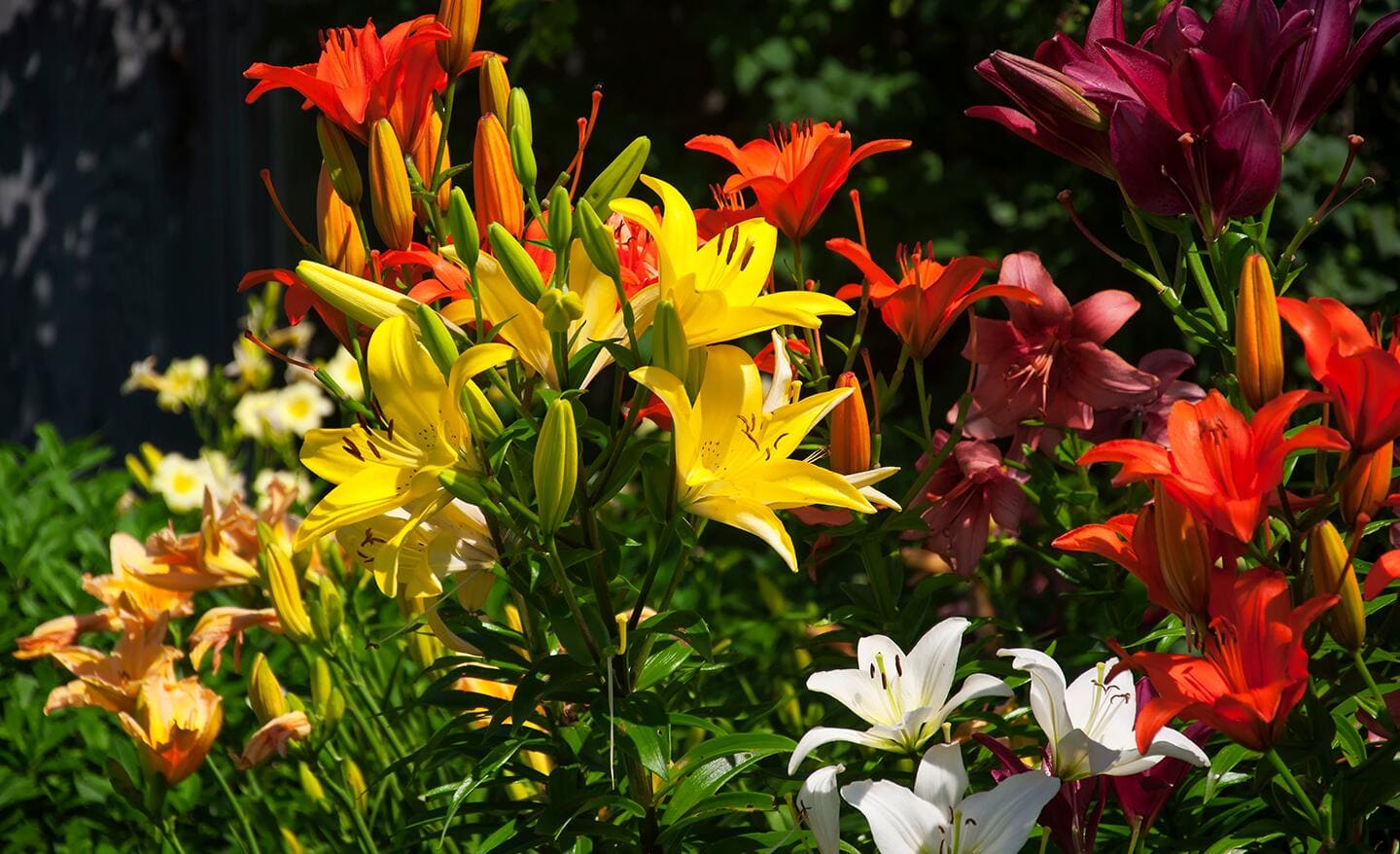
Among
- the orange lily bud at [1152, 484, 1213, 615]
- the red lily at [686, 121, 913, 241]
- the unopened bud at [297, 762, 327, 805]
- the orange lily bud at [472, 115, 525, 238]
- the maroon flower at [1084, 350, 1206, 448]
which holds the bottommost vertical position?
the unopened bud at [297, 762, 327, 805]

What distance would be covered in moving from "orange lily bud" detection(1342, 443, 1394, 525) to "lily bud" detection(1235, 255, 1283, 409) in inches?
2.5

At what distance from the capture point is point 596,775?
1093mm

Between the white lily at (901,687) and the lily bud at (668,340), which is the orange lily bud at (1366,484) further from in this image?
the lily bud at (668,340)

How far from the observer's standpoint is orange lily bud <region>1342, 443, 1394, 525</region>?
81cm

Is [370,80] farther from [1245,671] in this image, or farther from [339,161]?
[1245,671]

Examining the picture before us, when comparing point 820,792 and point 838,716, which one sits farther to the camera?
point 838,716

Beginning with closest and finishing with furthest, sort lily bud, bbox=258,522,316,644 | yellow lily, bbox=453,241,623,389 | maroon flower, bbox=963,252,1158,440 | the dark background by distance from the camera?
1. yellow lily, bbox=453,241,623,389
2. maroon flower, bbox=963,252,1158,440
3. lily bud, bbox=258,522,316,644
4. the dark background

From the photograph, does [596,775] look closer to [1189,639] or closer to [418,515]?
[418,515]

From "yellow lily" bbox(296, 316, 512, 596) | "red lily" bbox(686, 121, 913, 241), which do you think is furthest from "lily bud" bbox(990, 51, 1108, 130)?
"yellow lily" bbox(296, 316, 512, 596)

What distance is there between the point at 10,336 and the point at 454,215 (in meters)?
3.74

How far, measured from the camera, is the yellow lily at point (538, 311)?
0.86 meters

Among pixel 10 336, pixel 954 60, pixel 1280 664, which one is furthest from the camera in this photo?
pixel 10 336

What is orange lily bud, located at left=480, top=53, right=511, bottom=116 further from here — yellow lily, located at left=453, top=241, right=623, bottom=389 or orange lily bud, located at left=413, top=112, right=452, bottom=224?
yellow lily, located at left=453, top=241, right=623, bottom=389

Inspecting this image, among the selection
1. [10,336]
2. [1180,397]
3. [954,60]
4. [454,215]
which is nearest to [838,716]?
[1180,397]
